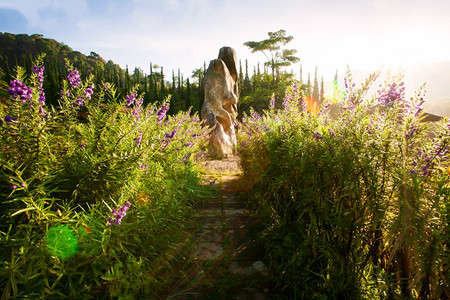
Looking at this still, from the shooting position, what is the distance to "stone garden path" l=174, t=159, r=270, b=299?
6.58 feet

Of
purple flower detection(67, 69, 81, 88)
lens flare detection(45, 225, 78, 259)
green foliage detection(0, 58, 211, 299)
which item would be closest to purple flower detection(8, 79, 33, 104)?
green foliage detection(0, 58, 211, 299)

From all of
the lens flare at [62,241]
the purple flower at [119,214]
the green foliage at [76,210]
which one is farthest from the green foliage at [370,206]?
the lens flare at [62,241]

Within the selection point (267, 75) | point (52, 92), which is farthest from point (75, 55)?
point (267, 75)

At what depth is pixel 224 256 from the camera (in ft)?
8.16

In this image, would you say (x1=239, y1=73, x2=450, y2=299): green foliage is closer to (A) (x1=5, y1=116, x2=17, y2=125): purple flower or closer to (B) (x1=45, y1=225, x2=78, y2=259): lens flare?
(B) (x1=45, y1=225, x2=78, y2=259): lens flare

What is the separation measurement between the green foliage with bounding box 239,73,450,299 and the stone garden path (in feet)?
0.85

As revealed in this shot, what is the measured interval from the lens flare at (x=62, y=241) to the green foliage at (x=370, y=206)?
1642 mm

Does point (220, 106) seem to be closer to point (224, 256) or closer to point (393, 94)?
point (224, 256)

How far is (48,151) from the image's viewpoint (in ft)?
6.02

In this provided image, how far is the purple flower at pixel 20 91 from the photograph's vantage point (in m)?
1.74

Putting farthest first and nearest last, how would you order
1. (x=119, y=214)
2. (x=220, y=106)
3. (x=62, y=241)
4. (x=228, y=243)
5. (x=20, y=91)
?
(x=220, y=106), (x=228, y=243), (x=20, y=91), (x=119, y=214), (x=62, y=241)

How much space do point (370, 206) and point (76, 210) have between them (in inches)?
93.3

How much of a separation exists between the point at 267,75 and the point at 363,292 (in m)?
33.6

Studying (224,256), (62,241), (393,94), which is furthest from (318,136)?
(62,241)
